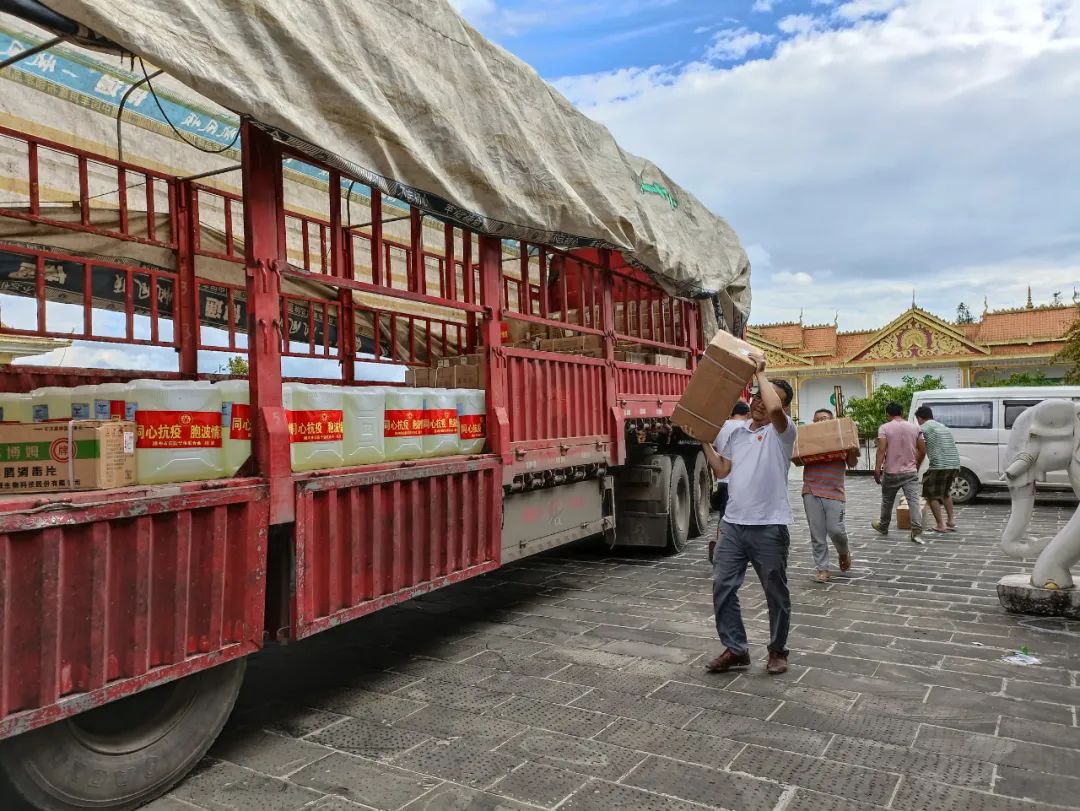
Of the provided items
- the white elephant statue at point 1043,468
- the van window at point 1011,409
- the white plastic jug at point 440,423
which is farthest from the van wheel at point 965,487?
the white plastic jug at point 440,423

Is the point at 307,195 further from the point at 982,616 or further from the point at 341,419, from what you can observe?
the point at 982,616

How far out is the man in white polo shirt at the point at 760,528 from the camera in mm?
4391

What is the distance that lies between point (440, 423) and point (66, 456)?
7.00 ft

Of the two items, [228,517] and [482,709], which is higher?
[228,517]

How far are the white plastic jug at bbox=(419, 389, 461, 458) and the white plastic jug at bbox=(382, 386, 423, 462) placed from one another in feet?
0.18

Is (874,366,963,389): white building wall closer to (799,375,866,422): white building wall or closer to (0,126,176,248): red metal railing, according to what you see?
(799,375,866,422): white building wall

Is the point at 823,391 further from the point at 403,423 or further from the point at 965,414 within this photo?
the point at 403,423

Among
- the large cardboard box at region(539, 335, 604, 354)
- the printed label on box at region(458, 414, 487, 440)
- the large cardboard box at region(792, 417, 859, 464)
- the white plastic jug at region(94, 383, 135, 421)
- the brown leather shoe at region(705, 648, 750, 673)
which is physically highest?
the large cardboard box at region(539, 335, 604, 354)

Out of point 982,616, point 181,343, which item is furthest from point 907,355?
point 181,343

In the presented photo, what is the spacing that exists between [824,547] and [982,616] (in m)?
1.57

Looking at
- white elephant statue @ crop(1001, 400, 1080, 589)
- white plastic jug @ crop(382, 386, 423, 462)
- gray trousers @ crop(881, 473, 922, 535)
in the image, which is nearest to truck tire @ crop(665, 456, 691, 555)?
gray trousers @ crop(881, 473, 922, 535)

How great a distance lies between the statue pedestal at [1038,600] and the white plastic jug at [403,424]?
465cm

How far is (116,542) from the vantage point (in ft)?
9.15

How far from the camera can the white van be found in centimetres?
1263
